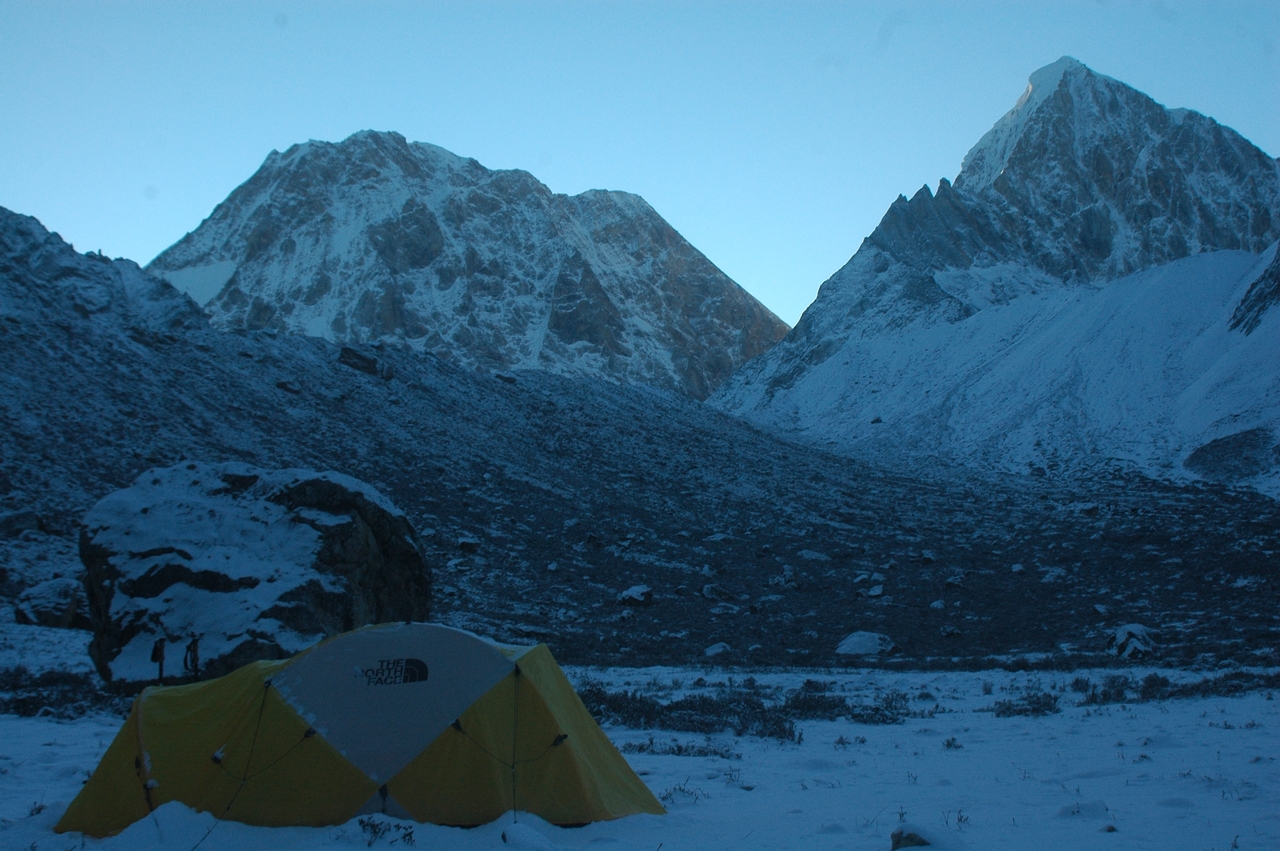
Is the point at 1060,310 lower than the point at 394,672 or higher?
higher

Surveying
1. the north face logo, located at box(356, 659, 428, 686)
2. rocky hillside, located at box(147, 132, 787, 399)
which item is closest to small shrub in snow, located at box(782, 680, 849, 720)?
the north face logo, located at box(356, 659, 428, 686)

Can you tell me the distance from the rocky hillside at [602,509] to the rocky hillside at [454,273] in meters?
54.3

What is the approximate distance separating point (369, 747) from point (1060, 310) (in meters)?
72.8

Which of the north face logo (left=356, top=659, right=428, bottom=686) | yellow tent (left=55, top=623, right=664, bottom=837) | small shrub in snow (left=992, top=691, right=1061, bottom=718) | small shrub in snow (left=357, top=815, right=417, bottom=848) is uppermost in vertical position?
the north face logo (left=356, top=659, right=428, bottom=686)

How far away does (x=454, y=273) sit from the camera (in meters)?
122

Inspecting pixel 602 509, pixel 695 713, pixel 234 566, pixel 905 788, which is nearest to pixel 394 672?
pixel 905 788

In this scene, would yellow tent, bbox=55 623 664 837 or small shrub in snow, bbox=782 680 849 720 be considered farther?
small shrub in snow, bbox=782 680 849 720

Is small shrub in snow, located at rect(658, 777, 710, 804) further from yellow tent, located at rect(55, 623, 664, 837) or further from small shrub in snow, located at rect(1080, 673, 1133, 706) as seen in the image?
small shrub in snow, located at rect(1080, 673, 1133, 706)

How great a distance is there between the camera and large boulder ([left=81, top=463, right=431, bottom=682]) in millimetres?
14195

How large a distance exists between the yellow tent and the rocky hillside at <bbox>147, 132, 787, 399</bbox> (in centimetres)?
9533

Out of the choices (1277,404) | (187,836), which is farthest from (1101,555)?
(187,836)

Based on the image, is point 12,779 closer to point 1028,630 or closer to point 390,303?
point 1028,630

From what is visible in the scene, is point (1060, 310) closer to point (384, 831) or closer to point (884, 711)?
point (884, 711)

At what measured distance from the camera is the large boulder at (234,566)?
1420 cm
